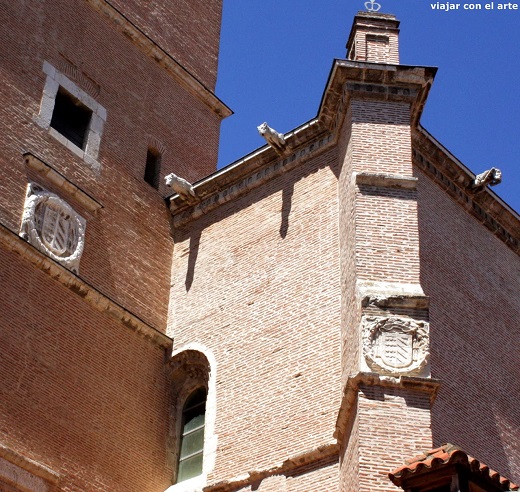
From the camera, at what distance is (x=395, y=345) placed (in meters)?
11.6

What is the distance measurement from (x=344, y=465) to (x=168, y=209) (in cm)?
652

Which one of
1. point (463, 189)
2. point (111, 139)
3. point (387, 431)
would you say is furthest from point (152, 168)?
point (387, 431)

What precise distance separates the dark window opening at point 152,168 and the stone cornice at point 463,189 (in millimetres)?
4326

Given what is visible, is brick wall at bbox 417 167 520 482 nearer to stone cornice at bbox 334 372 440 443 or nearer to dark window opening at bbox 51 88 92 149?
stone cornice at bbox 334 372 440 443

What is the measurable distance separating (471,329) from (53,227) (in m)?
5.59

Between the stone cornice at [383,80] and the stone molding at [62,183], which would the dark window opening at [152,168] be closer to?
the stone molding at [62,183]

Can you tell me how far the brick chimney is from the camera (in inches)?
578

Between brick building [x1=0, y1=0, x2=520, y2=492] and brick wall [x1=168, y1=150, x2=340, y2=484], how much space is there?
0.03 metres

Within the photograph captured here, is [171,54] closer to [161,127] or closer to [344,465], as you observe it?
[161,127]

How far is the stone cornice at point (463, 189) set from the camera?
1495 centimetres

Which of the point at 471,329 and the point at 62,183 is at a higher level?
the point at 62,183

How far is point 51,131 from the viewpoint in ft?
50.6

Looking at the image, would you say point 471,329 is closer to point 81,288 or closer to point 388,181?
point 388,181

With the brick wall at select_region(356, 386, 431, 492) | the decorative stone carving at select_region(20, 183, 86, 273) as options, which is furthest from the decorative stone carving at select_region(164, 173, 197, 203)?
the brick wall at select_region(356, 386, 431, 492)
